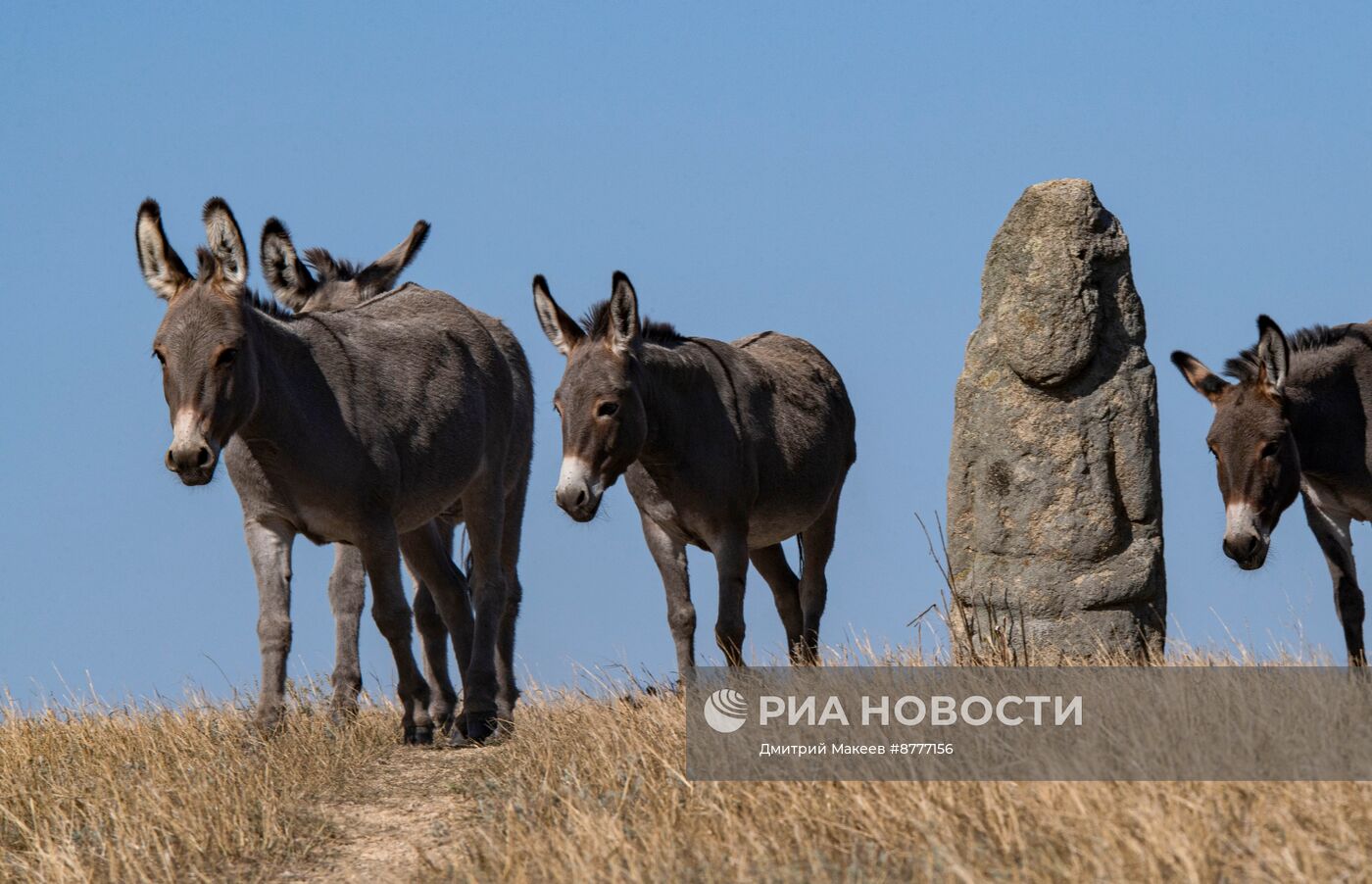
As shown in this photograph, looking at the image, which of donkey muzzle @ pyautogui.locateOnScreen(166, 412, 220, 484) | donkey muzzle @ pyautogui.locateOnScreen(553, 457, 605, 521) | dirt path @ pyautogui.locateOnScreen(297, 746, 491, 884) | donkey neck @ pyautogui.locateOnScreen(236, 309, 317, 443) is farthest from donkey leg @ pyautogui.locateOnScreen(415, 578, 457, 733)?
donkey muzzle @ pyautogui.locateOnScreen(166, 412, 220, 484)

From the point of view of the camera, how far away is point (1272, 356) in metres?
11.5

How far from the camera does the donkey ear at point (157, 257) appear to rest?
970 centimetres

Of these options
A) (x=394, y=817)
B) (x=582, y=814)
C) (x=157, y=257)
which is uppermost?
(x=157, y=257)

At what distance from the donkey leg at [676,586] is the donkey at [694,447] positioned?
1cm

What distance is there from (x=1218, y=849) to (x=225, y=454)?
22.5 feet

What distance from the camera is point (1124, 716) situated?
7281 mm

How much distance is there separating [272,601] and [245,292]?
196 centimetres

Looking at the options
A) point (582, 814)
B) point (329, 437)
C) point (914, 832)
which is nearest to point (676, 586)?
point (329, 437)

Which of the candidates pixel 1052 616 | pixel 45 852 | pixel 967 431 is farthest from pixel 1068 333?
pixel 45 852

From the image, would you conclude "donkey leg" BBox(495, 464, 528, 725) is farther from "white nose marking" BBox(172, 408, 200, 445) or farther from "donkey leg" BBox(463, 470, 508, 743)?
"white nose marking" BBox(172, 408, 200, 445)

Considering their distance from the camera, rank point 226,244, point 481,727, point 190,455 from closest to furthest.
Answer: point 190,455, point 226,244, point 481,727

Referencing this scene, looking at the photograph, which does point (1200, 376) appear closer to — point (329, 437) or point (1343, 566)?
point (1343, 566)

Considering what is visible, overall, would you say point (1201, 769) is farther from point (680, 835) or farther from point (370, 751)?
point (370, 751)

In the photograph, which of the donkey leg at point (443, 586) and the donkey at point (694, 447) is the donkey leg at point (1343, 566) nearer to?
the donkey at point (694, 447)
